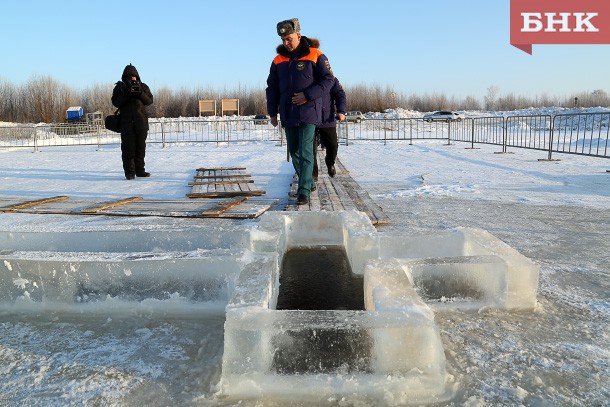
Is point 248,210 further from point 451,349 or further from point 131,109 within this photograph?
point 131,109

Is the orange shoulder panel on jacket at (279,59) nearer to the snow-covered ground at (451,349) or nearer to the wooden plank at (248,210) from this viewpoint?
the wooden plank at (248,210)

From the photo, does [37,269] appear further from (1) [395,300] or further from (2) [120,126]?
(2) [120,126]

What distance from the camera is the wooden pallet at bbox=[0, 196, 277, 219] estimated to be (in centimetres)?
412

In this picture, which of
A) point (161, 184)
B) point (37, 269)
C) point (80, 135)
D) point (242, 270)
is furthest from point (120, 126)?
point (80, 135)

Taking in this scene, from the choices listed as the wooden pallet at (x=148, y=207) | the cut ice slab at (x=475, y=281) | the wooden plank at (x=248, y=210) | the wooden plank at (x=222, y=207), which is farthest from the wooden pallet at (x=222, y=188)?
the cut ice slab at (x=475, y=281)

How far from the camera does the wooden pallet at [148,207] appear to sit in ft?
13.5

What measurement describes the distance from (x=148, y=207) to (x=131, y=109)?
323cm

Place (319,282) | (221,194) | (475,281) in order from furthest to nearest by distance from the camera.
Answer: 1. (221,194)
2. (319,282)
3. (475,281)

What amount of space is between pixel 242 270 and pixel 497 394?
3.38 ft

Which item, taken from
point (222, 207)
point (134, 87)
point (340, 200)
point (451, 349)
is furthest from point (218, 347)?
point (134, 87)

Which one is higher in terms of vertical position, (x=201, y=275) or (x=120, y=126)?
(x=120, y=126)

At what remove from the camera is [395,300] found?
1.58m

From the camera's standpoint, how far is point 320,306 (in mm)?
2070

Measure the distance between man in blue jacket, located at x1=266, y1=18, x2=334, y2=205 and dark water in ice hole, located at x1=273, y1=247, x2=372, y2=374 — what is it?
4.68ft
